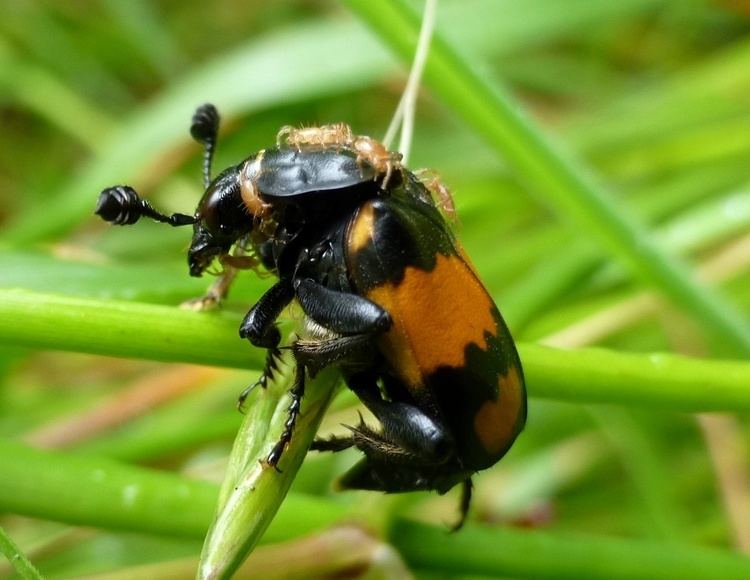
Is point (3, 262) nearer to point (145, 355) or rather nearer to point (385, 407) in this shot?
point (145, 355)

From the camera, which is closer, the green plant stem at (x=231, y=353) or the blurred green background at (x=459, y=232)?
the green plant stem at (x=231, y=353)

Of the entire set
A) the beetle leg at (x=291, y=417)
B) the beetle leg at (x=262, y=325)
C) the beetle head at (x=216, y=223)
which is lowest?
the beetle leg at (x=291, y=417)

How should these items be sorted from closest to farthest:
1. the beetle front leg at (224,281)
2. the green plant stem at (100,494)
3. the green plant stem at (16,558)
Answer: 1. the green plant stem at (16,558)
2. the green plant stem at (100,494)
3. the beetle front leg at (224,281)

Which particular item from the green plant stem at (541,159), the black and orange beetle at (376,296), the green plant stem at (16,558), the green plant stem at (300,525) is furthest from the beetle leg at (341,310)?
the green plant stem at (16,558)

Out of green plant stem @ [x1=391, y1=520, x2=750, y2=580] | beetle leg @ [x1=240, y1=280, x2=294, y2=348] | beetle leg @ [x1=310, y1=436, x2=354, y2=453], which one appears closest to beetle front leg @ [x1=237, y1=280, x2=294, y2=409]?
beetle leg @ [x1=240, y1=280, x2=294, y2=348]

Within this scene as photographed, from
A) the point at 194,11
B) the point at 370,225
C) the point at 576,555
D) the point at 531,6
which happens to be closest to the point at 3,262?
the point at 370,225

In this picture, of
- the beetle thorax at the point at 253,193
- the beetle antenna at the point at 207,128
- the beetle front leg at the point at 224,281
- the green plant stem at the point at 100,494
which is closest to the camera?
the green plant stem at the point at 100,494

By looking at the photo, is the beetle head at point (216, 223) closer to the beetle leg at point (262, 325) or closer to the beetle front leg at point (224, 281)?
the beetle front leg at point (224, 281)
